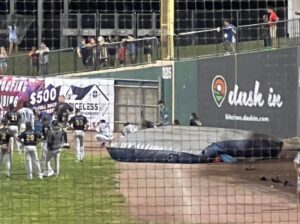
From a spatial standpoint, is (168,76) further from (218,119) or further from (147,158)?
(147,158)

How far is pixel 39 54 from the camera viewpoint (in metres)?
28.5

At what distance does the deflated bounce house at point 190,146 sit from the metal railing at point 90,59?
5.62 metres

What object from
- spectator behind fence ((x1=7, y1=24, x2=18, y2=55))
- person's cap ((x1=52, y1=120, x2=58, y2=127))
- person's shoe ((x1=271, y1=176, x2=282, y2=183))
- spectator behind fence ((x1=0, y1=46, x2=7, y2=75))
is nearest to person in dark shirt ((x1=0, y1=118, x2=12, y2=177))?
person's cap ((x1=52, y1=120, x2=58, y2=127))

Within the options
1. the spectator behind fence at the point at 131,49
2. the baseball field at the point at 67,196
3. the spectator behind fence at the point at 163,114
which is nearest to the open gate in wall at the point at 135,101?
the spectator behind fence at the point at 163,114

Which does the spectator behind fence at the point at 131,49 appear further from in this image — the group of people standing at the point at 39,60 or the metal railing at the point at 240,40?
the group of people standing at the point at 39,60

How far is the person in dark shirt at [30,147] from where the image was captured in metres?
17.8

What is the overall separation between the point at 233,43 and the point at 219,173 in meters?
7.04

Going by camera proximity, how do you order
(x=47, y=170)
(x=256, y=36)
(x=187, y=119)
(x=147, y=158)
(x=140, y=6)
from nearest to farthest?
(x=47, y=170)
(x=147, y=158)
(x=256, y=36)
(x=187, y=119)
(x=140, y=6)

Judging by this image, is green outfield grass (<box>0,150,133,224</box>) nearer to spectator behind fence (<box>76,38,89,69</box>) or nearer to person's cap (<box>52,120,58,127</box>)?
person's cap (<box>52,120,58,127</box>)

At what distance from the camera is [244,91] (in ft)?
83.5

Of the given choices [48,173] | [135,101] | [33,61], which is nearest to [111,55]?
[135,101]

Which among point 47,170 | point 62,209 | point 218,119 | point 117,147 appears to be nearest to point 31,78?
point 218,119

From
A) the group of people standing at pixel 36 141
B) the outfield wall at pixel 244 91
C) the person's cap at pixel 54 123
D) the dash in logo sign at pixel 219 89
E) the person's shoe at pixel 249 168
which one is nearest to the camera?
the group of people standing at pixel 36 141

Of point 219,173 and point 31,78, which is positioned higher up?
point 31,78
